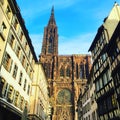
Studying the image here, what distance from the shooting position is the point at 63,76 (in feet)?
206

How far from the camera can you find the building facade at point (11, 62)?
14602 mm

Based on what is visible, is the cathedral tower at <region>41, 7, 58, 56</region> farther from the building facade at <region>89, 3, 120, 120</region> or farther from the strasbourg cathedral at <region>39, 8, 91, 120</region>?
the building facade at <region>89, 3, 120, 120</region>

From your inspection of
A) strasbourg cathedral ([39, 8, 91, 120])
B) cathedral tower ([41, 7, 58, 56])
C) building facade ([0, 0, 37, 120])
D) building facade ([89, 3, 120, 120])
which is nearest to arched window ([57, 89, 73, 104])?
strasbourg cathedral ([39, 8, 91, 120])

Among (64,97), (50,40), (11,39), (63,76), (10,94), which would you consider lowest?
(10,94)

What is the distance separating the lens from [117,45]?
16359 mm

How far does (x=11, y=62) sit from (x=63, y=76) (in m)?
47.1

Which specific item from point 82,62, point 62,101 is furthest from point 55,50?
point 62,101

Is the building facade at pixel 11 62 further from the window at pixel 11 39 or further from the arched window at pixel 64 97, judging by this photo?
the arched window at pixel 64 97

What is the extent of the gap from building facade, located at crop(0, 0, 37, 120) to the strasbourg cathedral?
36160mm

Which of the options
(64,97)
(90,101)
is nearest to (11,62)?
(90,101)

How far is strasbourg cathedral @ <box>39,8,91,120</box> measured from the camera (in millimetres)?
55550

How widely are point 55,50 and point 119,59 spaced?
54650 mm

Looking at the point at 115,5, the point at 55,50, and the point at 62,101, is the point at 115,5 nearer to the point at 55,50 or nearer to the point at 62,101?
the point at 62,101

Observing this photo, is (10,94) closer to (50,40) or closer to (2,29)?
(2,29)
